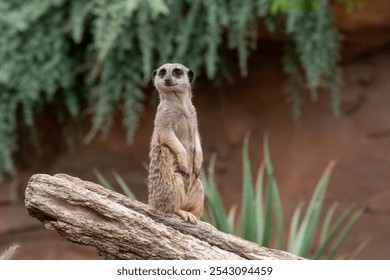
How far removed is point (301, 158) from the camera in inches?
175

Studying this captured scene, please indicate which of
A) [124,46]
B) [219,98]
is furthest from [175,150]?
[219,98]

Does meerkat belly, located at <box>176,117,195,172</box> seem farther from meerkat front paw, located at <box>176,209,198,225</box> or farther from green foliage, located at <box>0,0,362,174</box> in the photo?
green foliage, located at <box>0,0,362,174</box>

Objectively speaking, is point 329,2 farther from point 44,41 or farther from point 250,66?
point 44,41

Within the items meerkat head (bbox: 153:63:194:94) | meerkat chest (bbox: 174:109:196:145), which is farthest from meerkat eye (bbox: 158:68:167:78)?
meerkat chest (bbox: 174:109:196:145)

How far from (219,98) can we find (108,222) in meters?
2.58

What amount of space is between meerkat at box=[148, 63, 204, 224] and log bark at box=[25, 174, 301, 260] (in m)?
0.05

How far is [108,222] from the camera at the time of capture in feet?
6.44

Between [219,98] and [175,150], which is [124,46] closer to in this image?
[219,98]

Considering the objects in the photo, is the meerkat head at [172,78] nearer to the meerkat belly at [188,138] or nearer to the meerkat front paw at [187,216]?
the meerkat belly at [188,138]

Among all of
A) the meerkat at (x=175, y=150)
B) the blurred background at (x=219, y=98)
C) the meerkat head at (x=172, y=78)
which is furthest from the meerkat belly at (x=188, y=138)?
the blurred background at (x=219, y=98)

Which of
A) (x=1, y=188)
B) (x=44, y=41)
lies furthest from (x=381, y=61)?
(x=1, y=188)

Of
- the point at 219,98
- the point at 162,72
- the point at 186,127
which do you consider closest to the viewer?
the point at 162,72

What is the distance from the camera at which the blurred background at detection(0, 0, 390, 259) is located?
13.3 ft
